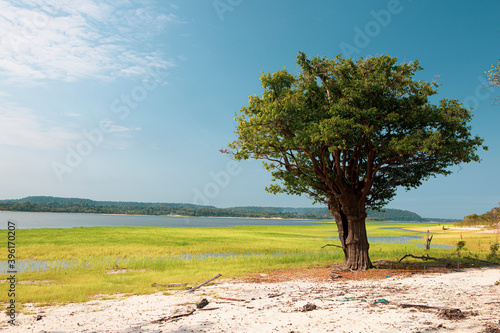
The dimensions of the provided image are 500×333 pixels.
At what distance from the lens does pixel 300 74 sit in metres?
18.8

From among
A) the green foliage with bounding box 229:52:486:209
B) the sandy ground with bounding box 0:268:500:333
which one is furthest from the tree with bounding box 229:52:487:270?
the sandy ground with bounding box 0:268:500:333

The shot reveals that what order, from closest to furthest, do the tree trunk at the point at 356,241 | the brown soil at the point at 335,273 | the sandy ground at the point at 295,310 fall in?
the sandy ground at the point at 295,310 → the brown soil at the point at 335,273 → the tree trunk at the point at 356,241

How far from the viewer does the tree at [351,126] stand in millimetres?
16672

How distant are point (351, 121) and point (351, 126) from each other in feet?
2.89

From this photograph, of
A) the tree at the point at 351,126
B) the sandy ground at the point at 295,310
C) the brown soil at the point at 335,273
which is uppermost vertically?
the tree at the point at 351,126

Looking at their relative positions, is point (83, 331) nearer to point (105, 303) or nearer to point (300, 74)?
point (105, 303)

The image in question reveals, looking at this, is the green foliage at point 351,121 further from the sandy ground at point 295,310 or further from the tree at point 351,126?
the sandy ground at point 295,310

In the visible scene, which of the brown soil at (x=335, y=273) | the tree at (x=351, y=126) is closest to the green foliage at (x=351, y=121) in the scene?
the tree at (x=351, y=126)

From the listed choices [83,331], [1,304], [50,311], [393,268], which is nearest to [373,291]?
[393,268]

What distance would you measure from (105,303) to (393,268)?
16.0m

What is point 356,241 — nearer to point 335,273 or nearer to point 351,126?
point 335,273

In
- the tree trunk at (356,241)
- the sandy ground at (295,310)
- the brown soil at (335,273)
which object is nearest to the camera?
the sandy ground at (295,310)

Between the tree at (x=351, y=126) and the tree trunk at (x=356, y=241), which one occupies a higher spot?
the tree at (x=351, y=126)

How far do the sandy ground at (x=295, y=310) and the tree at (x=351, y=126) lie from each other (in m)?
6.29
